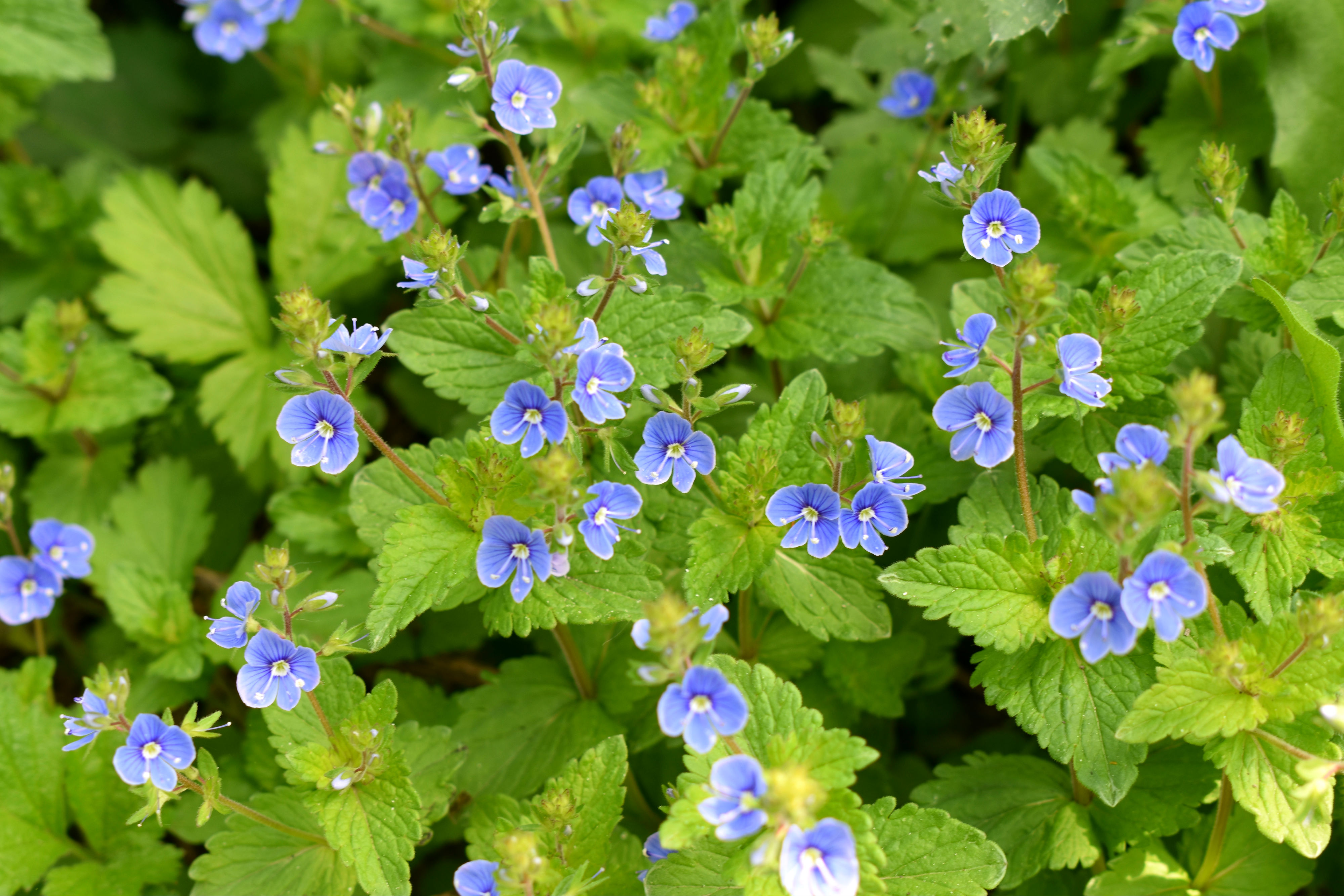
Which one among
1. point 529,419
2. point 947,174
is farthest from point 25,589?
point 947,174

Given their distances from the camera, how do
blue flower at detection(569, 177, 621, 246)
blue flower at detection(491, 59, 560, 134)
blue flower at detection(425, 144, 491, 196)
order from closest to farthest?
blue flower at detection(491, 59, 560, 134) < blue flower at detection(569, 177, 621, 246) < blue flower at detection(425, 144, 491, 196)

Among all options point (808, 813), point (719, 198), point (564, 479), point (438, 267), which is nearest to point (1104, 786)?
point (808, 813)

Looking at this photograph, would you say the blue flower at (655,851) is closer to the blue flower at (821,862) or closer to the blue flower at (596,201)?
the blue flower at (821,862)

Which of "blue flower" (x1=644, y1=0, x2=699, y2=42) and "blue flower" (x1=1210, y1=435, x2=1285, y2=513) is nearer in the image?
"blue flower" (x1=1210, y1=435, x2=1285, y2=513)

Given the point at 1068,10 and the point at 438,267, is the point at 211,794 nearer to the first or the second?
the point at 438,267

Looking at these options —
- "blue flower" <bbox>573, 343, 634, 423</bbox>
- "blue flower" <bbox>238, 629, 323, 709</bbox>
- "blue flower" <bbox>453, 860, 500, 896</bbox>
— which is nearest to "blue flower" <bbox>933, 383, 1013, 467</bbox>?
"blue flower" <bbox>573, 343, 634, 423</bbox>

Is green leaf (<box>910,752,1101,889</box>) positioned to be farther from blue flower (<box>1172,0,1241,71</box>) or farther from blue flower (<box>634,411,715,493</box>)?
blue flower (<box>1172,0,1241,71</box>)

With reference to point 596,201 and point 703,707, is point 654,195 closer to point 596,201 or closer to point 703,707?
point 596,201
